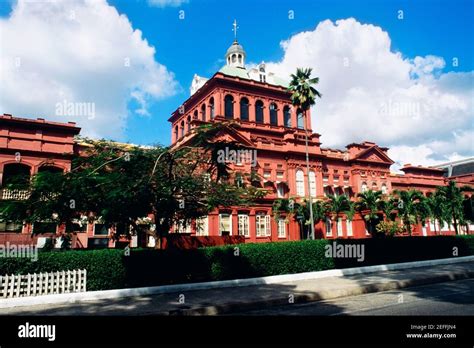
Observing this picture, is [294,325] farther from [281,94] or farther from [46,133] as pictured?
[281,94]

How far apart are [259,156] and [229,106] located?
328 inches

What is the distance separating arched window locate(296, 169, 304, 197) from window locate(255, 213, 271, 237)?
5361 millimetres

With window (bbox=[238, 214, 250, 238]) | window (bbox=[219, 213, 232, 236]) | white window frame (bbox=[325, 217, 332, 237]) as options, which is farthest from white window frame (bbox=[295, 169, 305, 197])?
window (bbox=[219, 213, 232, 236])

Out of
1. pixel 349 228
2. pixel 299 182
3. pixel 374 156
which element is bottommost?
pixel 349 228

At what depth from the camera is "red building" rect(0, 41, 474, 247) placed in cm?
2894

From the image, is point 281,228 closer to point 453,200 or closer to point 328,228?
point 328,228

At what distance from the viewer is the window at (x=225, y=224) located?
3184 centimetres

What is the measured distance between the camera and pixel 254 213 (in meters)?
33.6

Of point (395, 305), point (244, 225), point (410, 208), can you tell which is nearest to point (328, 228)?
point (410, 208)

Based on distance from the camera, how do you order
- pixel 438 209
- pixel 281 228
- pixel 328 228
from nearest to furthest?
pixel 438 209 < pixel 281 228 < pixel 328 228

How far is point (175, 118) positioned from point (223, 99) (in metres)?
14.5

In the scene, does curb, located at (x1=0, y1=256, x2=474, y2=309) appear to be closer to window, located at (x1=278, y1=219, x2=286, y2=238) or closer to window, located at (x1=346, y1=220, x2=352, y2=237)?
window, located at (x1=278, y1=219, x2=286, y2=238)

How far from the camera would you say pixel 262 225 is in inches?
1335

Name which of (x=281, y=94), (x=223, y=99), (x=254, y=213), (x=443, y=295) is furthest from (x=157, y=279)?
(x=281, y=94)
